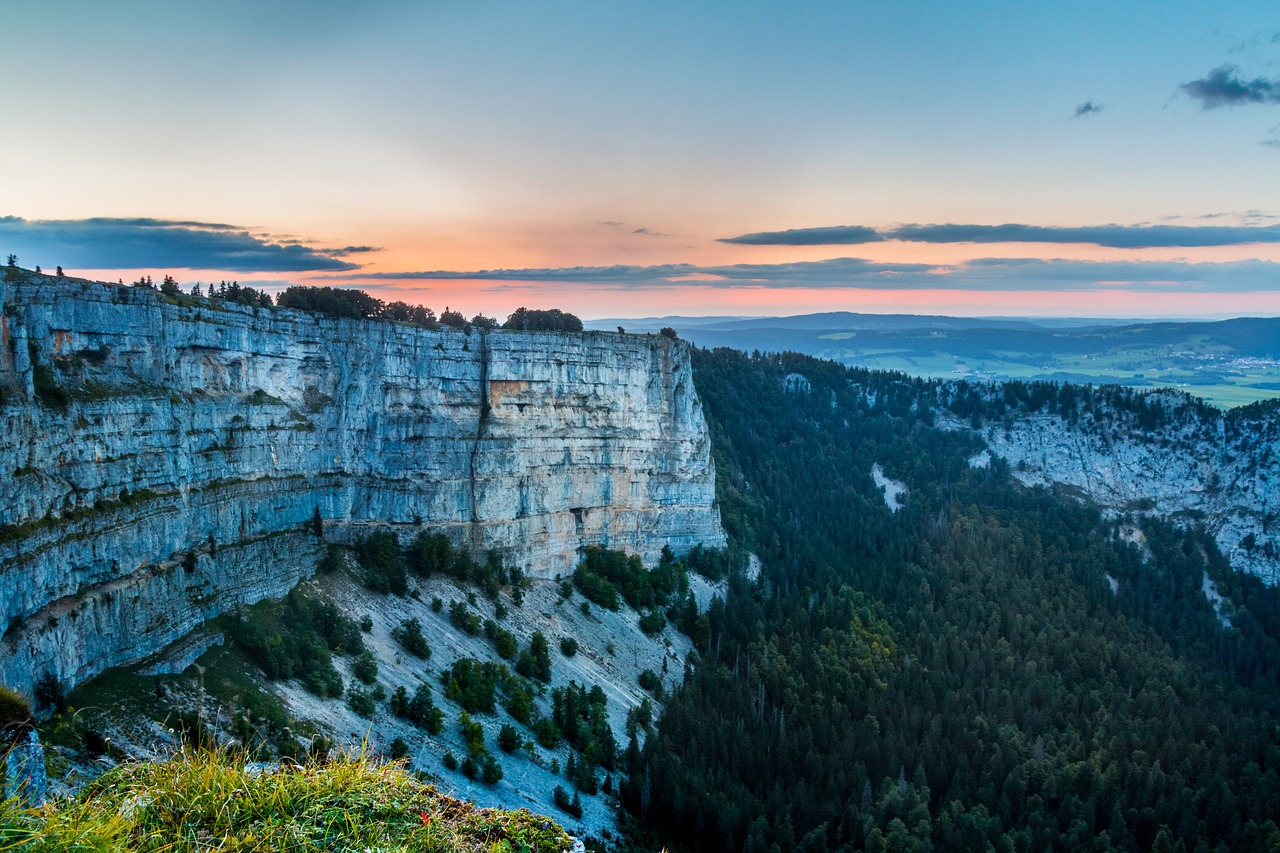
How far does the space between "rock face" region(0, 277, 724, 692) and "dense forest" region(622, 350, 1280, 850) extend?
15648mm

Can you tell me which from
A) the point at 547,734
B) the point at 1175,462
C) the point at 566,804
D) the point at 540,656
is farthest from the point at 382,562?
the point at 1175,462

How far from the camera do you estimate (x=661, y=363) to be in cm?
7888

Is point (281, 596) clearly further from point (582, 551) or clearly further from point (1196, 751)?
point (1196, 751)

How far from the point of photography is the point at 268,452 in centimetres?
5438

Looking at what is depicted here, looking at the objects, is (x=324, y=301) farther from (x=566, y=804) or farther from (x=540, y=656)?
(x=566, y=804)

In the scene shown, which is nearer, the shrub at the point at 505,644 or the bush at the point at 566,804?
the bush at the point at 566,804

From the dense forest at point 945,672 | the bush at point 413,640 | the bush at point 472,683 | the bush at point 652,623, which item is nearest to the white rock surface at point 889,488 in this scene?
the dense forest at point 945,672

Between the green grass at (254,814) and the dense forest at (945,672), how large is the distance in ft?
109

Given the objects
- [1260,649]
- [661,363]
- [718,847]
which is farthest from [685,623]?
[1260,649]

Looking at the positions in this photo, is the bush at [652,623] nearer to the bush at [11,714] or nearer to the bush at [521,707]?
the bush at [521,707]

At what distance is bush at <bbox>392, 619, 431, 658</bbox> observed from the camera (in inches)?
2237

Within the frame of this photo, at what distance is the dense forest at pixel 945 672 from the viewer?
53000mm

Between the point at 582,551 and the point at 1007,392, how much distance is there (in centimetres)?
7909

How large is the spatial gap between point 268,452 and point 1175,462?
108 m
